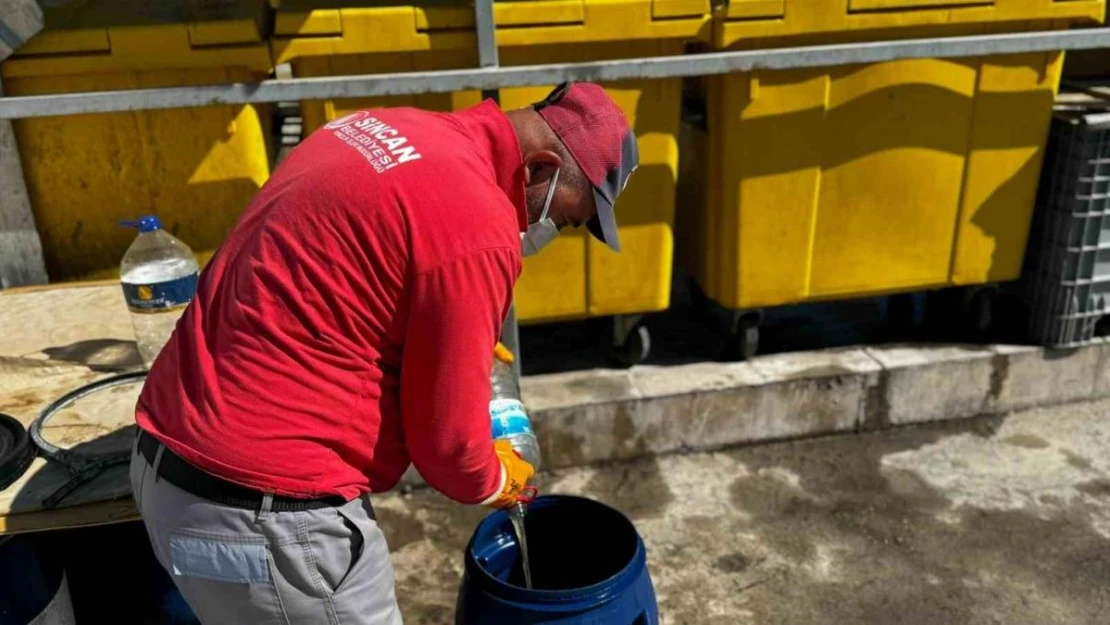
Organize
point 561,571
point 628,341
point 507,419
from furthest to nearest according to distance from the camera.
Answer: point 628,341, point 561,571, point 507,419

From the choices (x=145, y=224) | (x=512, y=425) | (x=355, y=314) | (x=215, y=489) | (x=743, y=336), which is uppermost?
(x=355, y=314)

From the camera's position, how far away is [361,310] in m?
1.54

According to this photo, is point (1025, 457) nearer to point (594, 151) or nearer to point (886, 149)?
point (886, 149)

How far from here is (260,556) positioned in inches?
64.7

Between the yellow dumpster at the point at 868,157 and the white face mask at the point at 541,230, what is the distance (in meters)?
1.48

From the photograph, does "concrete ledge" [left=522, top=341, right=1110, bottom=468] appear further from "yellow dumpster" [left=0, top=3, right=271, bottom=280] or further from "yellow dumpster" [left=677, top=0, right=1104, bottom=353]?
"yellow dumpster" [left=0, top=3, right=271, bottom=280]

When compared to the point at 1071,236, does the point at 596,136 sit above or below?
above

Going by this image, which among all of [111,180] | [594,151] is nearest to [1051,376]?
[594,151]

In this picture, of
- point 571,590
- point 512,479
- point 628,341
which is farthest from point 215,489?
point 628,341

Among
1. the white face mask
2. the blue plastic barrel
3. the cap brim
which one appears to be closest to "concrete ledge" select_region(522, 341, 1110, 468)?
the blue plastic barrel

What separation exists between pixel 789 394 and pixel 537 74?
163 cm

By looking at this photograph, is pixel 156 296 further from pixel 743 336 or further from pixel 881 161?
pixel 881 161

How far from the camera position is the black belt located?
64.0 inches

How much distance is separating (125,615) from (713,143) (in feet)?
8.00
